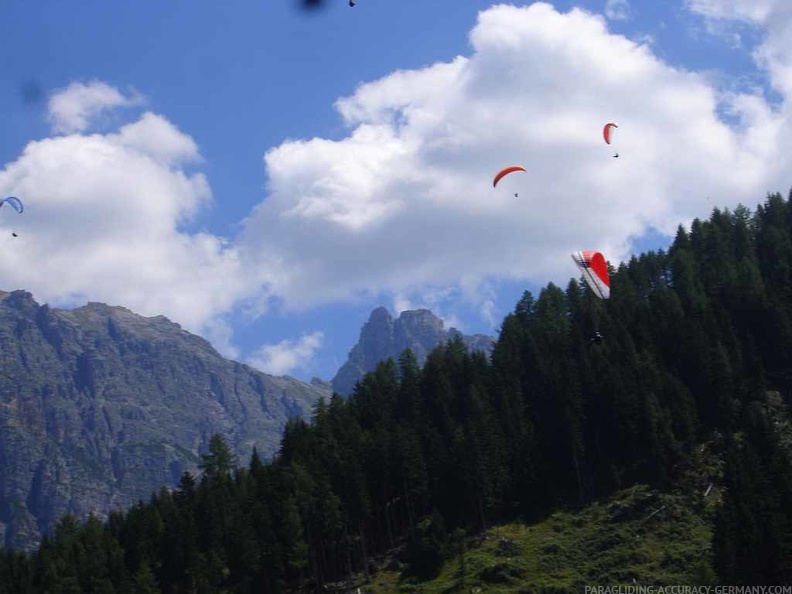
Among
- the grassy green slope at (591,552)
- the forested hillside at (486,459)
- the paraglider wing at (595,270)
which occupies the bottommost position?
the grassy green slope at (591,552)

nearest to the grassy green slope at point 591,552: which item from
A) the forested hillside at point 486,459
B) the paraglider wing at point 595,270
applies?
the forested hillside at point 486,459

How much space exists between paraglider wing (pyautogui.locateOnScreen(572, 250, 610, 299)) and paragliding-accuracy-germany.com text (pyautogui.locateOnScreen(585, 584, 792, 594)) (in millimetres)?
30763

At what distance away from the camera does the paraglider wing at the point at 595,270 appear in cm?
9912

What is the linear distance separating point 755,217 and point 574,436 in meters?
90.9

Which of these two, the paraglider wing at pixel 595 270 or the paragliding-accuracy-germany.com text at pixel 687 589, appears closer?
the paragliding-accuracy-germany.com text at pixel 687 589

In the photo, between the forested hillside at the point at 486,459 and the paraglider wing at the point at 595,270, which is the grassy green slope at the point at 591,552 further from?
the paraglider wing at the point at 595,270

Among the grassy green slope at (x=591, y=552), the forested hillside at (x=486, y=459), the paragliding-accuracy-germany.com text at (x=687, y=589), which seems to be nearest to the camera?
the paragliding-accuracy-germany.com text at (x=687, y=589)

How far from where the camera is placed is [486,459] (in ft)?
334

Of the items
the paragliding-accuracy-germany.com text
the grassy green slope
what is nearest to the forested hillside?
the grassy green slope

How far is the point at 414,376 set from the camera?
13475 centimetres

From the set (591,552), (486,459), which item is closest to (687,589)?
(591,552)

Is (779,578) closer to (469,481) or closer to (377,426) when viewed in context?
(469,481)

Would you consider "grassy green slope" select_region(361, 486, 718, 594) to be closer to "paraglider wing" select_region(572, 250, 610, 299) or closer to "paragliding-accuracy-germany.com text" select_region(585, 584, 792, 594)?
"paragliding-accuracy-germany.com text" select_region(585, 584, 792, 594)

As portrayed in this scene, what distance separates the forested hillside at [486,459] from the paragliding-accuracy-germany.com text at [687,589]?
317cm
